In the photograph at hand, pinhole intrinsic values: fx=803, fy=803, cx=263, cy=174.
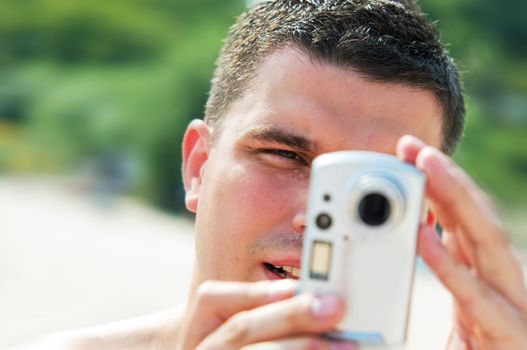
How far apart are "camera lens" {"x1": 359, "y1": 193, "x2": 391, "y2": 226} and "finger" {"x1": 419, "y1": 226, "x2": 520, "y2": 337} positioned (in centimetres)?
7

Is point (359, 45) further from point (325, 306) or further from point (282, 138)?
point (325, 306)

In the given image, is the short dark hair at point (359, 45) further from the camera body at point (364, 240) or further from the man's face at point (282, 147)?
the camera body at point (364, 240)

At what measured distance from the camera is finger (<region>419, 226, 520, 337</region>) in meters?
1.37

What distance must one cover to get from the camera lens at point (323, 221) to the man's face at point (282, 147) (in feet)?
1.85

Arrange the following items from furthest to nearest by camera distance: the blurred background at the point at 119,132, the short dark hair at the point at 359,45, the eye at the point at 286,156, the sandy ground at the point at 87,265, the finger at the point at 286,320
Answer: the blurred background at the point at 119,132, the sandy ground at the point at 87,265, the short dark hair at the point at 359,45, the eye at the point at 286,156, the finger at the point at 286,320

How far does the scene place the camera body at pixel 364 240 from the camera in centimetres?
134

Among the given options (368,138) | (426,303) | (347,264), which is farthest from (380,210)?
(426,303)

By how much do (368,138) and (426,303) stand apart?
6993 millimetres

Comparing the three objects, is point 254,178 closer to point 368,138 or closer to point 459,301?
point 368,138

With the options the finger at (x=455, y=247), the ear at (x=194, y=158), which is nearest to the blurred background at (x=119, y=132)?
the ear at (x=194, y=158)

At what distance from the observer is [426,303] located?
8.68 metres

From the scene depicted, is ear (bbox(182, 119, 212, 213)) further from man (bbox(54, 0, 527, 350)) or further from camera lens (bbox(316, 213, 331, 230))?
camera lens (bbox(316, 213, 331, 230))

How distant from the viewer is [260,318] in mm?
1330

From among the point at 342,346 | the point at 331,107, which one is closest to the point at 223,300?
the point at 342,346
